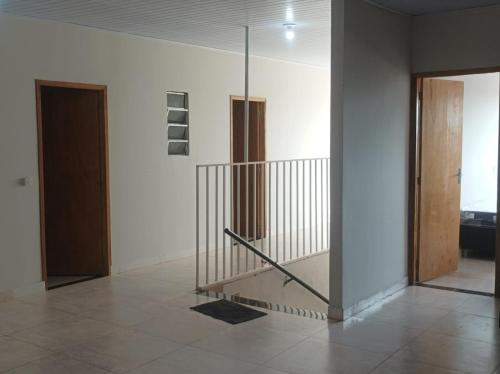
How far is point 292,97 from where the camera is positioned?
8281 mm

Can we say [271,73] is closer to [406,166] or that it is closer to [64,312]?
[406,166]

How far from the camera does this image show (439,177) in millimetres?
5660

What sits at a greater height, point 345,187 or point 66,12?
point 66,12

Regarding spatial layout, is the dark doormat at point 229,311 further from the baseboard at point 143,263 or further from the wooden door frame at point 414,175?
the wooden door frame at point 414,175

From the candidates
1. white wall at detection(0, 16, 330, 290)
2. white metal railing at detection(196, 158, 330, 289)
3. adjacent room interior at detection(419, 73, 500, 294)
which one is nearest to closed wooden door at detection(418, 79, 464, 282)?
adjacent room interior at detection(419, 73, 500, 294)

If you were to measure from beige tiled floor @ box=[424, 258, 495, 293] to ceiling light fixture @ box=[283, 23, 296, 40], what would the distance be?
2.71 metres

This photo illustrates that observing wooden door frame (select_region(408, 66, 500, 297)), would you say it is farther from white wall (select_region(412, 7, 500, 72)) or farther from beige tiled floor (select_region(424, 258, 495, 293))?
beige tiled floor (select_region(424, 258, 495, 293))

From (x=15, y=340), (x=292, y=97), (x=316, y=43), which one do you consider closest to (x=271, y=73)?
(x=292, y=97)

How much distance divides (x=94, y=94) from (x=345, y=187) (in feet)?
9.12

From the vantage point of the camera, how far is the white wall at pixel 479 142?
7.67m

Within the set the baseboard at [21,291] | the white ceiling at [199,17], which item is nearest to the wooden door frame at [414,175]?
the white ceiling at [199,17]

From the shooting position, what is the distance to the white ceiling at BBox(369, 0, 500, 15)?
14.9ft

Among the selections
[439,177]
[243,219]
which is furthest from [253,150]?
[439,177]

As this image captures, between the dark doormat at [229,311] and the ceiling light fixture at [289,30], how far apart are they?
8.55ft
